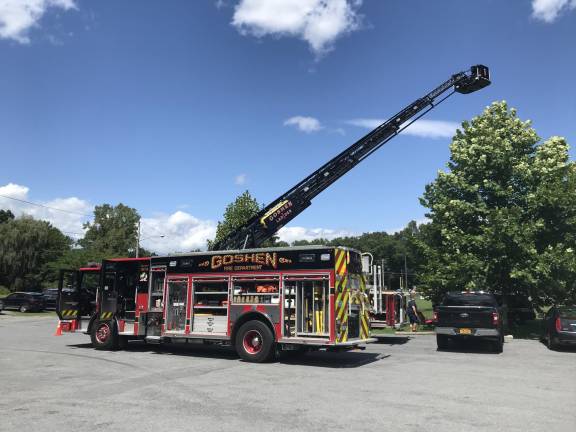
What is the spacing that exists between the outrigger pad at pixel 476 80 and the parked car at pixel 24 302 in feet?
106

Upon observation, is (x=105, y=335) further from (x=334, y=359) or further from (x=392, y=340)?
(x=392, y=340)

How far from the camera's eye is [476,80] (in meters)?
17.3

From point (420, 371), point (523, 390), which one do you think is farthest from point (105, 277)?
point (523, 390)

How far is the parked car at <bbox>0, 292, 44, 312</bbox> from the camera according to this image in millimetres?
35906

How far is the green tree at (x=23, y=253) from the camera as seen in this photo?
187 feet

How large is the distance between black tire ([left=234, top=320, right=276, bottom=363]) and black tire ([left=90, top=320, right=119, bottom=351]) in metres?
4.29

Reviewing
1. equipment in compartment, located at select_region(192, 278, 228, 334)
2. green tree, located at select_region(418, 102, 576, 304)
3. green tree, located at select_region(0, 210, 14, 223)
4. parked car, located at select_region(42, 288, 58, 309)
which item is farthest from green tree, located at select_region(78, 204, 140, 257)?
equipment in compartment, located at select_region(192, 278, 228, 334)

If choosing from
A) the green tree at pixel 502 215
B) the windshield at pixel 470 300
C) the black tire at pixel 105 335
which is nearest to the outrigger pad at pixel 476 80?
the green tree at pixel 502 215

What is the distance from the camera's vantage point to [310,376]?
416 inches

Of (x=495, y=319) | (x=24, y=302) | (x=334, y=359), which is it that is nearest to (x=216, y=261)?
(x=334, y=359)

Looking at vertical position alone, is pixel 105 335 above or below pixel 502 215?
below

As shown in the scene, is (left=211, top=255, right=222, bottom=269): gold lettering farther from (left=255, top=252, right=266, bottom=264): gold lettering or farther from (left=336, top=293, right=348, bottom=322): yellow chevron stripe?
(left=336, top=293, right=348, bottom=322): yellow chevron stripe

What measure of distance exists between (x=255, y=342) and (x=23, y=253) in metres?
54.1

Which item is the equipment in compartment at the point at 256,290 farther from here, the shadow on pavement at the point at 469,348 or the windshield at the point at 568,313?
the windshield at the point at 568,313
